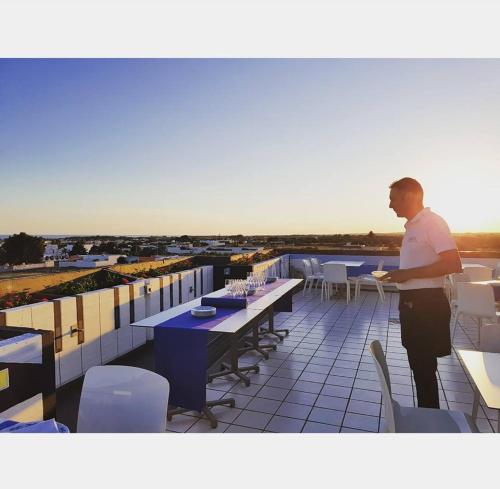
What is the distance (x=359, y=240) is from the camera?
33.8 feet

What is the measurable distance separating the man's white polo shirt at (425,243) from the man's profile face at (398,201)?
0.28 feet

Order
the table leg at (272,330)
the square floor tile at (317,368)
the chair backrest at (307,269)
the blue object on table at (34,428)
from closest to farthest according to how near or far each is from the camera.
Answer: the blue object on table at (34,428) → the square floor tile at (317,368) → the table leg at (272,330) → the chair backrest at (307,269)

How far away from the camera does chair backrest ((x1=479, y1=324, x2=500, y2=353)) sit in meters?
2.35

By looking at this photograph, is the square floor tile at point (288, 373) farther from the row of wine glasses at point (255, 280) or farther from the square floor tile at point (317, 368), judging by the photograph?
the row of wine glasses at point (255, 280)

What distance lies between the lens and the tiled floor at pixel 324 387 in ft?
9.05

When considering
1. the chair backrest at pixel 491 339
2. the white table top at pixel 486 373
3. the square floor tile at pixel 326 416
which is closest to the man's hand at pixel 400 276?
the white table top at pixel 486 373

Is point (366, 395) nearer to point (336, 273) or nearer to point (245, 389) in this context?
point (245, 389)

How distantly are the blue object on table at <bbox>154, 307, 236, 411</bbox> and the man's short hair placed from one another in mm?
1584

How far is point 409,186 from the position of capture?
240 centimetres

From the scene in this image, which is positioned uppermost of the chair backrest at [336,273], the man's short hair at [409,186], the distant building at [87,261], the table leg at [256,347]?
the man's short hair at [409,186]

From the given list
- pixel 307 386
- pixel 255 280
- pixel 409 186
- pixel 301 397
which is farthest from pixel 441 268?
pixel 255 280

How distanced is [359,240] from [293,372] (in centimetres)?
713

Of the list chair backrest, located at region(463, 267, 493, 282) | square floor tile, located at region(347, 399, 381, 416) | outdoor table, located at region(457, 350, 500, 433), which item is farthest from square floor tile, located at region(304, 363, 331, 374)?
chair backrest, located at region(463, 267, 493, 282)
